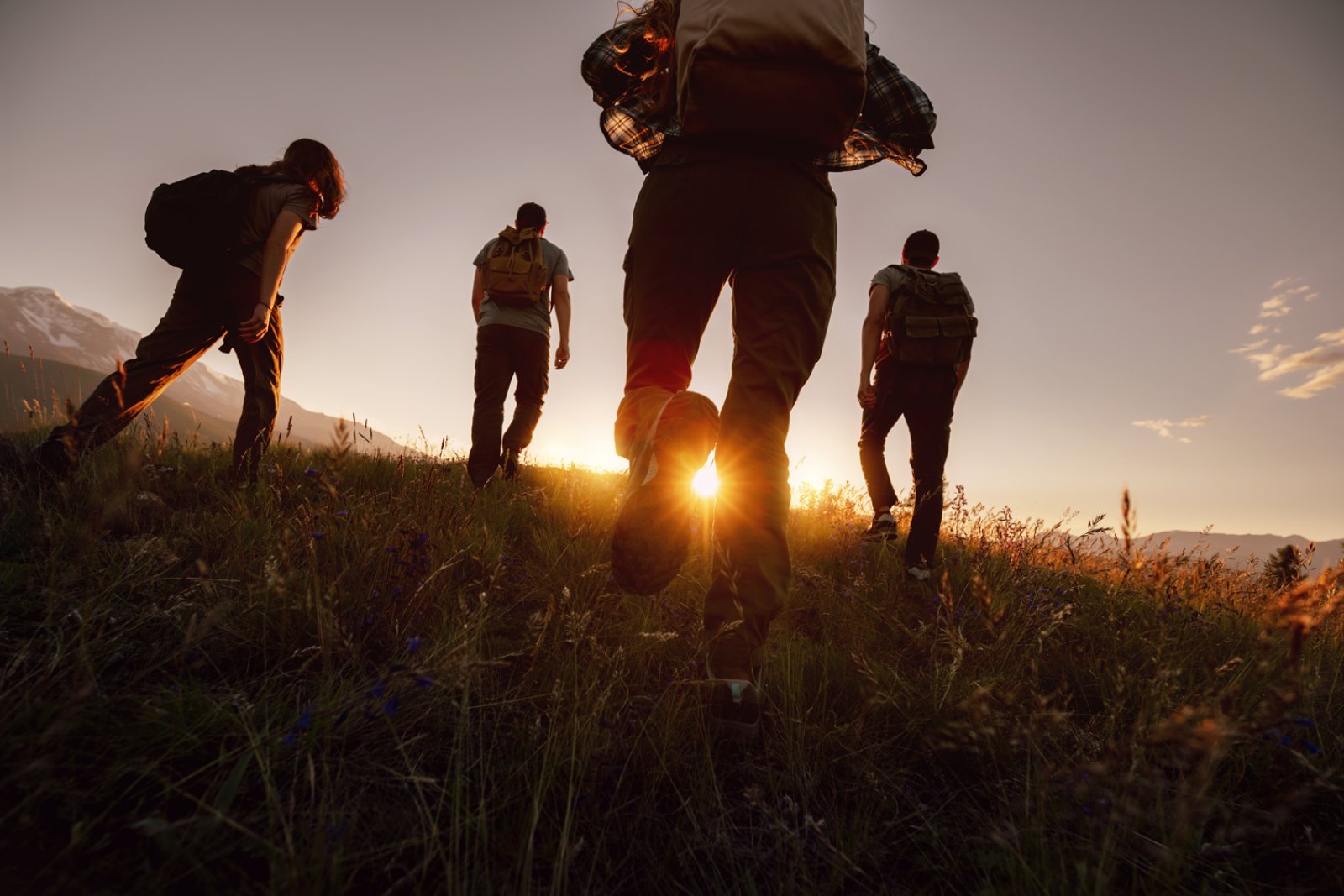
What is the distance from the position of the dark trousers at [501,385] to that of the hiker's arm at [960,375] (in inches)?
132

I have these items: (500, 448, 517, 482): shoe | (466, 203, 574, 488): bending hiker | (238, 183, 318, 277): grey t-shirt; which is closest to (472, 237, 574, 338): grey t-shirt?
(466, 203, 574, 488): bending hiker

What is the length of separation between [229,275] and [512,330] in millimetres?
1889

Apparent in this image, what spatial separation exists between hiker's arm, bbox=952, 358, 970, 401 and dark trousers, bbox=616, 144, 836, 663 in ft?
7.80

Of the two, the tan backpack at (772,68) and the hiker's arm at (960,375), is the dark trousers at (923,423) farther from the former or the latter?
the tan backpack at (772,68)

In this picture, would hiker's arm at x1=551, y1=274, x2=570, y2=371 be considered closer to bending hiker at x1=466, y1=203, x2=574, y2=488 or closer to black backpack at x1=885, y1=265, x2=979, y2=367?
bending hiker at x1=466, y1=203, x2=574, y2=488

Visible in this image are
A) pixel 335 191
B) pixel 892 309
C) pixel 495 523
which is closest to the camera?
pixel 495 523

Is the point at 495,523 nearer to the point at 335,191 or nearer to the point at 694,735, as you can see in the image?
the point at 694,735

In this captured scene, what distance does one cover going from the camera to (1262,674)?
1948 millimetres

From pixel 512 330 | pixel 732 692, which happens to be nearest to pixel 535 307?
pixel 512 330

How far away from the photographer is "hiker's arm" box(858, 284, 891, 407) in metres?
3.93

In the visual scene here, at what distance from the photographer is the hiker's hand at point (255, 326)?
113 inches

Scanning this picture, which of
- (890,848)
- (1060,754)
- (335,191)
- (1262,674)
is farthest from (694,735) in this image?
(335,191)

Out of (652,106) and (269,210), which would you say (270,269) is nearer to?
(269,210)

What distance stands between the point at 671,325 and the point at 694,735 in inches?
48.8
